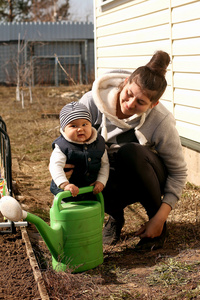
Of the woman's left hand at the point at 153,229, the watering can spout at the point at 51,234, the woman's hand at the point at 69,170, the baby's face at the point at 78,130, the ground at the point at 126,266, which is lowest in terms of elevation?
the ground at the point at 126,266

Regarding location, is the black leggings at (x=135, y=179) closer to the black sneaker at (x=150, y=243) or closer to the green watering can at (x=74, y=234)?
the black sneaker at (x=150, y=243)

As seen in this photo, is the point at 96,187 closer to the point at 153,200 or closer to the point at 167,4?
the point at 153,200

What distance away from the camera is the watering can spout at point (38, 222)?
2109 mm

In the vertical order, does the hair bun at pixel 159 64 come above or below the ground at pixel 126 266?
above

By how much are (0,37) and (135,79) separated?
2008 centimetres

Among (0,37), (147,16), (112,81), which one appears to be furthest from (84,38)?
(112,81)

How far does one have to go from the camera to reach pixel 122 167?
9.53ft

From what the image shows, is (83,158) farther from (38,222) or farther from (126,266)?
(126,266)

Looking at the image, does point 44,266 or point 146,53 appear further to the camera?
point 146,53

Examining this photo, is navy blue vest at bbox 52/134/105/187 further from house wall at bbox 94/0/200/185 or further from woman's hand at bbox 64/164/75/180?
house wall at bbox 94/0/200/185

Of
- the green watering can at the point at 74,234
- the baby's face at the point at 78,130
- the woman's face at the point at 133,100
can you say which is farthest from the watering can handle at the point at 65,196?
the woman's face at the point at 133,100

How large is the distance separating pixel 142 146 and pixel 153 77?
46cm

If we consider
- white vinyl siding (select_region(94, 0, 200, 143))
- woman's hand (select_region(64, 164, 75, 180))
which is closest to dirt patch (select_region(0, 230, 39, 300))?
woman's hand (select_region(64, 164, 75, 180))

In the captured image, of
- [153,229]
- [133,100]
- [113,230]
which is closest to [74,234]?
[153,229]
